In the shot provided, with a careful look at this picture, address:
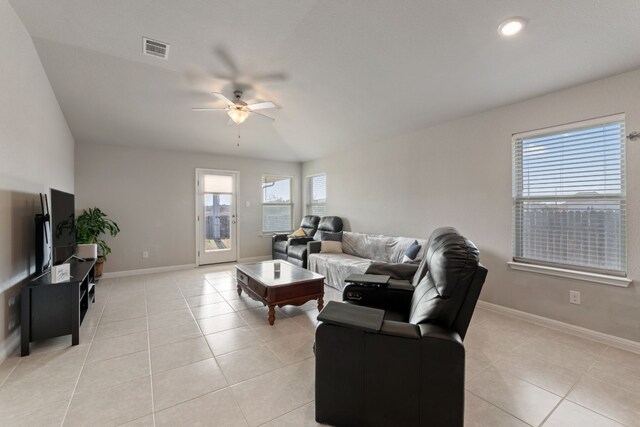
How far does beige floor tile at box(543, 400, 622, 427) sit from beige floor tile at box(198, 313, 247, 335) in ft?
8.30

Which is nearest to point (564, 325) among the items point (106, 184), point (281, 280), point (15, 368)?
point (281, 280)

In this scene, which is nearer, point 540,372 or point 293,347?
point 540,372

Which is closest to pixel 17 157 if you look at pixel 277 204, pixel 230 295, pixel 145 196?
pixel 230 295

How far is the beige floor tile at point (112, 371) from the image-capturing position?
6.24ft

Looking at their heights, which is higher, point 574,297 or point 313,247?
point 313,247

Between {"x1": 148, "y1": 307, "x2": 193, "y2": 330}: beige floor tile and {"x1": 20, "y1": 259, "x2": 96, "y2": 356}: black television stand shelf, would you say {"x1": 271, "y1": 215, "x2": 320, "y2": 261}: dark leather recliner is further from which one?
{"x1": 20, "y1": 259, "x2": 96, "y2": 356}: black television stand shelf

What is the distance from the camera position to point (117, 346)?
2.42m

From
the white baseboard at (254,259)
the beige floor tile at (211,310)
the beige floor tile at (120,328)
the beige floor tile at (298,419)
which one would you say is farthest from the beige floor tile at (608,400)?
the white baseboard at (254,259)

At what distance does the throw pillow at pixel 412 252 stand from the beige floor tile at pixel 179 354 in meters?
2.52

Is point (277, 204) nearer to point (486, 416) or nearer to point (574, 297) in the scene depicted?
point (574, 297)

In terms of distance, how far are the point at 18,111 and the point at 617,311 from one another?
5632 mm

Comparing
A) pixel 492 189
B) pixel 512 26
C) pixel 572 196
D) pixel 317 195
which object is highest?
pixel 512 26

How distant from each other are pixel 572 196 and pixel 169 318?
14.7 ft

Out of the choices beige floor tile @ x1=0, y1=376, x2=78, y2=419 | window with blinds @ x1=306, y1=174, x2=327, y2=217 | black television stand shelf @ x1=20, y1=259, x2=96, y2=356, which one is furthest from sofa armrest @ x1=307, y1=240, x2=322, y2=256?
beige floor tile @ x1=0, y1=376, x2=78, y2=419
